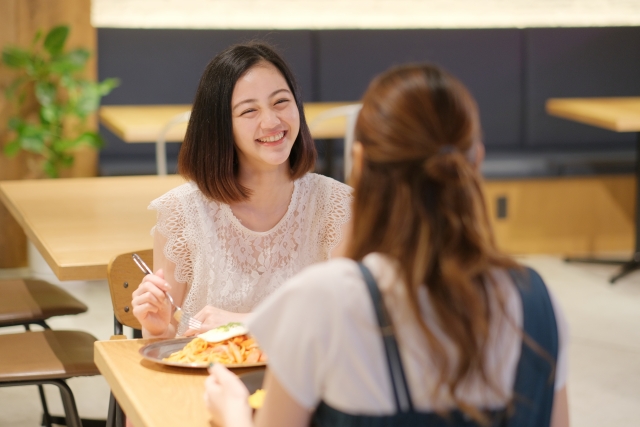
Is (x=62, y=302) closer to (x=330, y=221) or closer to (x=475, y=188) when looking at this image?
(x=330, y=221)

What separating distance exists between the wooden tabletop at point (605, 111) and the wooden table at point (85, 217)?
2255mm

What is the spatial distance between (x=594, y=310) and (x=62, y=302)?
8.91 feet

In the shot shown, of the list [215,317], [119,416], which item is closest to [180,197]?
[215,317]

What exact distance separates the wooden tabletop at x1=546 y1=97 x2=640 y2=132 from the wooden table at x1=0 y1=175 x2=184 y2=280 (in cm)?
225

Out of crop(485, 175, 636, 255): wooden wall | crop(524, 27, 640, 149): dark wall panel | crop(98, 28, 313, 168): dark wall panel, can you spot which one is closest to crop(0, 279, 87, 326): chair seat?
crop(98, 28, 313, 168): dark wall panel

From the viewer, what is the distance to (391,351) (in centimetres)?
112

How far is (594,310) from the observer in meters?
4.54

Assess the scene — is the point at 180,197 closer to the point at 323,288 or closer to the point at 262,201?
the point at 262,201

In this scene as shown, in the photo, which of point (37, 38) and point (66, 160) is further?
point (66, 160)

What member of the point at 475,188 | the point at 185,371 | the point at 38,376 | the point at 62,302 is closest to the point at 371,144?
the point at 475,188

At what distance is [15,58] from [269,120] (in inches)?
128

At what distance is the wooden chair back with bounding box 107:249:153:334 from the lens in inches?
89.4

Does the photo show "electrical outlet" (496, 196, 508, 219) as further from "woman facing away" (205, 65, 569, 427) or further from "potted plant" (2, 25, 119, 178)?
"woman facing away" (205, 65, 569, 427)

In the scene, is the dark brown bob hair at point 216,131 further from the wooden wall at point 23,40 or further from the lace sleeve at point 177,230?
the wooden wall at point 23,40
